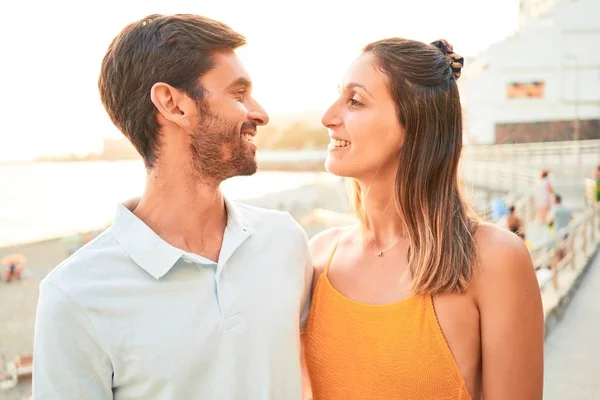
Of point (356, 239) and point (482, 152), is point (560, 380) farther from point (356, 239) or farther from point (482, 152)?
point (482, 152)

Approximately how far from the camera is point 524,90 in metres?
34.2

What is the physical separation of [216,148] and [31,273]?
81.2ft

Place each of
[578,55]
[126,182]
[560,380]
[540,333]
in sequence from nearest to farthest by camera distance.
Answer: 1. [540,333]
2. [560,380]
3. [578,55]
4. [126,182]

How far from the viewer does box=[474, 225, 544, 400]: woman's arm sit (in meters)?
2.00

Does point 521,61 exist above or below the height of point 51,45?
below

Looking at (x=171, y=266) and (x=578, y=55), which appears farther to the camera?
(x=578, y=55)

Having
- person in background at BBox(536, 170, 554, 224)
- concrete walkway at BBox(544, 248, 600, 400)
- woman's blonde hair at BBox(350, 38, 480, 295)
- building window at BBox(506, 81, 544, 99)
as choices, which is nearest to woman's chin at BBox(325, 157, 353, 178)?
woman's blonde hair at BBox(350, 38, 480, 295)

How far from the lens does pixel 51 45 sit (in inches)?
3327

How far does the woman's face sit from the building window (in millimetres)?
34276

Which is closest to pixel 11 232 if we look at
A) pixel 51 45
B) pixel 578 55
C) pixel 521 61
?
pixel 521 61

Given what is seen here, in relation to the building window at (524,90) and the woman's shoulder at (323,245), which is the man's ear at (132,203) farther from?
the building window at (524,90)

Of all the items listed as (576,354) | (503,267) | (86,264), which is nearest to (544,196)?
(576,354)

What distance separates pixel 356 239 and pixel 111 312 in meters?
1.18

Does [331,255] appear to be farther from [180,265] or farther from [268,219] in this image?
[180,265]
